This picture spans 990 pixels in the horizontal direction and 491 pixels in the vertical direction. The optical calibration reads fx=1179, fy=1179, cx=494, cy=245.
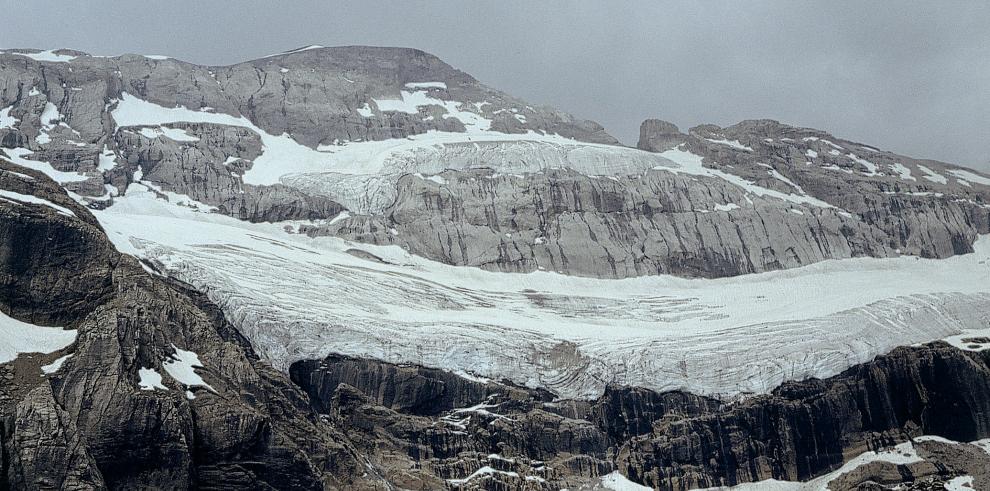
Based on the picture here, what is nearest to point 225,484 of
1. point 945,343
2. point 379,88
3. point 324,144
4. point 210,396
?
point 210,396

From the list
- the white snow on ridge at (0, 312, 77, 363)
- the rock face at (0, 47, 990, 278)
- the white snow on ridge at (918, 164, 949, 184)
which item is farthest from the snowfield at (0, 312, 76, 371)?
the white snow on ridge at (918, 164, 949, 184)

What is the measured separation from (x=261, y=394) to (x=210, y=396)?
28.9 ft

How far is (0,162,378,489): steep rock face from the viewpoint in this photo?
2483 inches

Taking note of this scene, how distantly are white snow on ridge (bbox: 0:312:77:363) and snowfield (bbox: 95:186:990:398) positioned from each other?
103ft

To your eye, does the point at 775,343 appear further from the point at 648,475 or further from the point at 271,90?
the point at 271,90

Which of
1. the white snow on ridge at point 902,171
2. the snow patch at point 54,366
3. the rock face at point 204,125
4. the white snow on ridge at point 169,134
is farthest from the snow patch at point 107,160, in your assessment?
the white snow on ridge at point 902,171

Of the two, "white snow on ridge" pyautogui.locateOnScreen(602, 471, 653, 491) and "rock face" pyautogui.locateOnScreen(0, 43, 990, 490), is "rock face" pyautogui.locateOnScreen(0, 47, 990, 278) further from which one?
"white snow on ridge" pyautogui.locateOnScreen(602, 471, 653, 491)

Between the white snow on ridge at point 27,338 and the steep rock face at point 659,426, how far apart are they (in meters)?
32.6

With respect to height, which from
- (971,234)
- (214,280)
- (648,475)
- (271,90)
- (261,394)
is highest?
(271,90)

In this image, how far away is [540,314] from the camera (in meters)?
125

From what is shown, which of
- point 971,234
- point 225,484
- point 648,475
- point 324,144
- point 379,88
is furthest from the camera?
point 379,88

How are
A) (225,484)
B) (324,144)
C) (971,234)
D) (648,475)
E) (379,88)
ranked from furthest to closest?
(379,88), (324,144), (971,234), (648,475), (225,484)

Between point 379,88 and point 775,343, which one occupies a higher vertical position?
point 379,88

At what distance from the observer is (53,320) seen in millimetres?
72938
